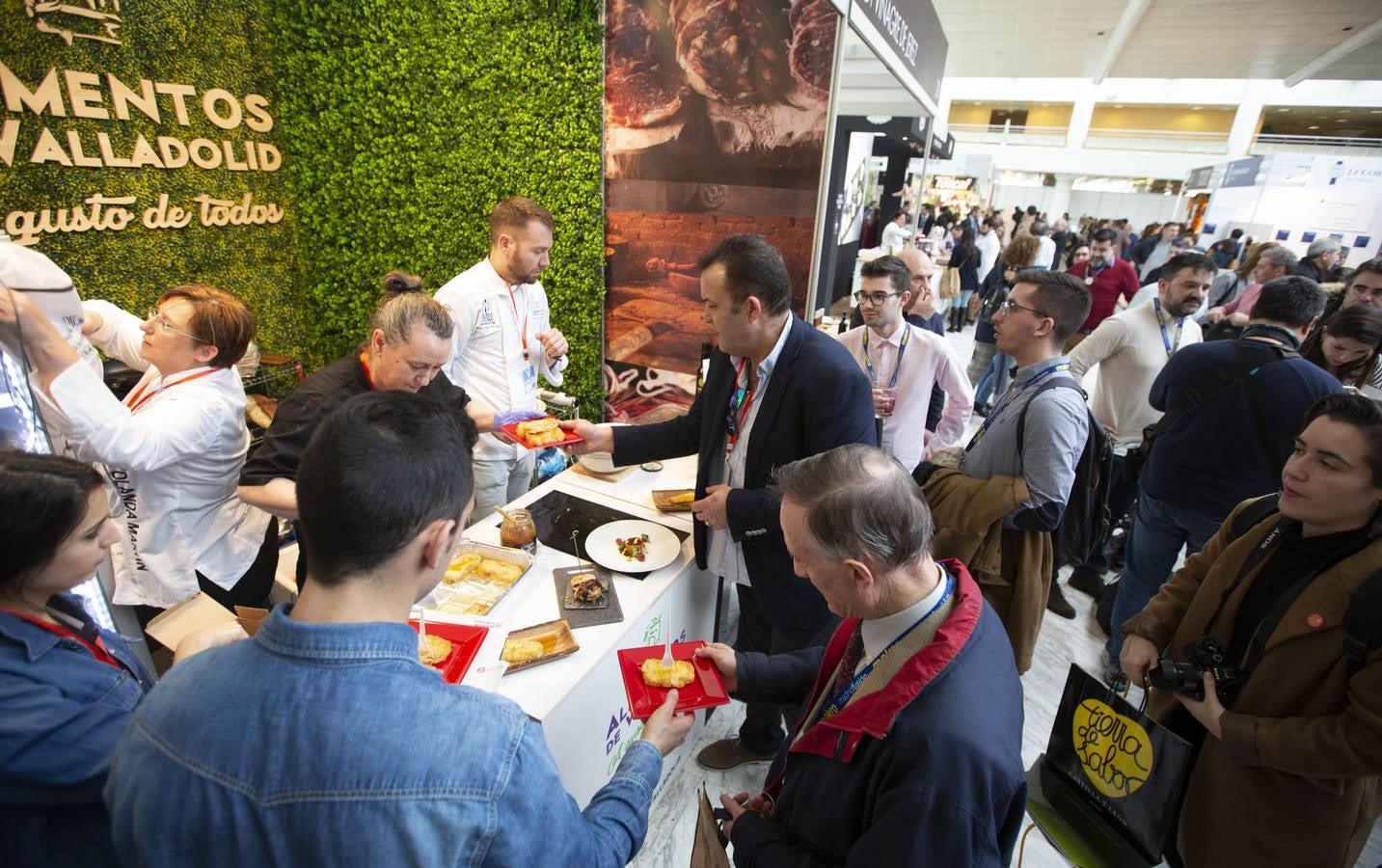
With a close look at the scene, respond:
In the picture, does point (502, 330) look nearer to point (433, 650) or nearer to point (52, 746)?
point (433, 650)

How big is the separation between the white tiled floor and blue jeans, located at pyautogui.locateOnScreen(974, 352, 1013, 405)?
8.81 ft

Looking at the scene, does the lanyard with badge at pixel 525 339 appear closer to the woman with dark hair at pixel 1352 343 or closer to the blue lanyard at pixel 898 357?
the blue lanyard at pixel 898 357

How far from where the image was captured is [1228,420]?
2701 millimetres

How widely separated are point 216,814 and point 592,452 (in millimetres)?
2195

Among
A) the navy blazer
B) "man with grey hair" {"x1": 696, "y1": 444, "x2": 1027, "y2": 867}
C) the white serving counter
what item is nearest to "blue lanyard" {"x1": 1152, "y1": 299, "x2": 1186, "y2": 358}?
the navy blazer

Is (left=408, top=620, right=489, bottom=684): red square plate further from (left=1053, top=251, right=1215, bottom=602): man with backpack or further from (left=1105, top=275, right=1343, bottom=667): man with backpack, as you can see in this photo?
(left=1053, top=251, right=1215, bottom=602): man with backpack

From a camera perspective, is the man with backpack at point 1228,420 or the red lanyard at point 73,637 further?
the man with backpack at point 1228,420

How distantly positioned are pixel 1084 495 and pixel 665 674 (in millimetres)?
1781

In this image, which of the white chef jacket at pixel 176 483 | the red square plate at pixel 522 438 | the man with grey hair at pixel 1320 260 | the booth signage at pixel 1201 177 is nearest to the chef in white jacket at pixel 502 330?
the red square plate at pixel 522 438

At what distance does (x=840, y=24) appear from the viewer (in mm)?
3598

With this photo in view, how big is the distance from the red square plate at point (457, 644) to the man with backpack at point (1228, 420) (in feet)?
10.1

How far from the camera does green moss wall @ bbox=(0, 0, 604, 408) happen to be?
4395 mm

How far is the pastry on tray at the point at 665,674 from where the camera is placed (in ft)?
5.10

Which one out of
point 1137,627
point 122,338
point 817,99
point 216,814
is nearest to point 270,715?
point 216,814
